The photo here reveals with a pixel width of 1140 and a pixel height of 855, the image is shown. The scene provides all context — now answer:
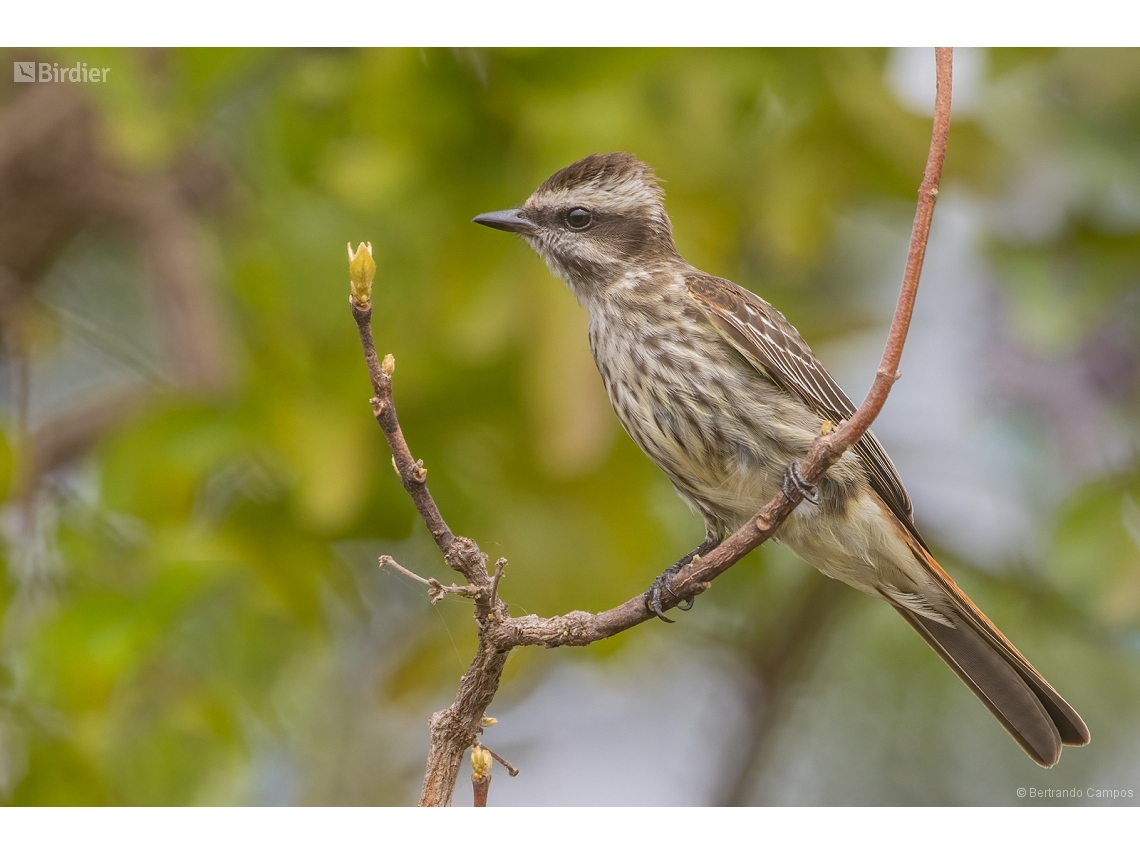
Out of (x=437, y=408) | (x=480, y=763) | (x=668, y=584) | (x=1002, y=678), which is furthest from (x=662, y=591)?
(x=437, y=408)

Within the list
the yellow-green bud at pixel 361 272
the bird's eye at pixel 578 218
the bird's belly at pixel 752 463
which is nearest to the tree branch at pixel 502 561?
the yellow-green bud at pixel 361 272

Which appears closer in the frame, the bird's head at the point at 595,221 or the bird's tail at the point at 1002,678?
the bird's tail at the point at 1002,678

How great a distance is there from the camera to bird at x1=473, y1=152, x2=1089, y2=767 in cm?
202

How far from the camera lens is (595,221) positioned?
2182 mm

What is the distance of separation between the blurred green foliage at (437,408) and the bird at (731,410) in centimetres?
10

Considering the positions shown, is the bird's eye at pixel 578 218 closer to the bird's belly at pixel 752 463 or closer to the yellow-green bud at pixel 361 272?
the bird's belly at pixel 752 463

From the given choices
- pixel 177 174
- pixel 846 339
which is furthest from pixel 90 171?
pixel 846 339

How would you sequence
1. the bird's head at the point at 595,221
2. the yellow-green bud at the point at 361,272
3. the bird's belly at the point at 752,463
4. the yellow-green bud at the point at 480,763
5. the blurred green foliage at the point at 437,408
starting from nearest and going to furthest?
the yellow-green bud at the point at 361,272, the yellow-green bud at the point at 480,763, the bird's belly at the point at 752,463, the bird's head at the point at 595,221, the blurred green foliage at the point at 437,408

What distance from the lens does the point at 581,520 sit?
248 cm

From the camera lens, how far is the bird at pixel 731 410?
79.4 inches

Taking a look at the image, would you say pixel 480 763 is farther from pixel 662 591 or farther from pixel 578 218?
pixel 578 218

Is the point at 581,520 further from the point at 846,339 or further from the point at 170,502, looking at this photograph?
the point at 170,502

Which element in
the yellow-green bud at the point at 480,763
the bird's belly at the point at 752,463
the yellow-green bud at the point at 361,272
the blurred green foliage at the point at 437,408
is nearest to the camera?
the yellow-green bud at the point at 361,272
